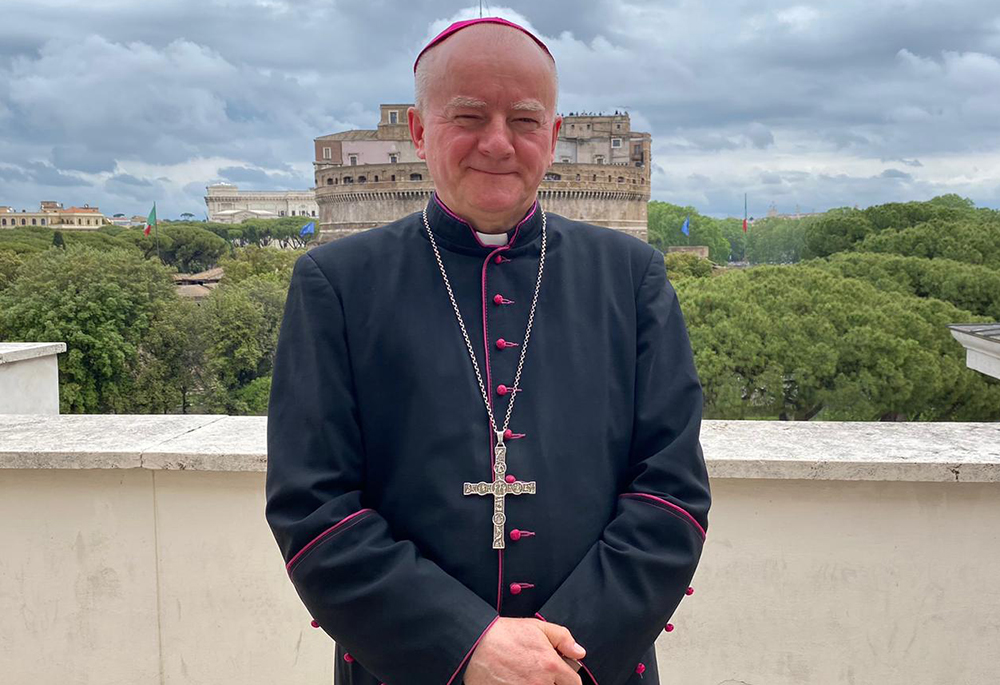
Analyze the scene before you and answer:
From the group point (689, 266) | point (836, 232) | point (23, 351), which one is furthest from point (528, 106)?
point (689, 266)

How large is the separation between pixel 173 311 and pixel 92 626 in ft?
79.0

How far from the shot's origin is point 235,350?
2523 centimetres

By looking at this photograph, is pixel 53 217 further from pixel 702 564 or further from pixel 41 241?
pixel 702 564

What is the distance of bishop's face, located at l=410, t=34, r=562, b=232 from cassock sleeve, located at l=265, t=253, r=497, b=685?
273 mm

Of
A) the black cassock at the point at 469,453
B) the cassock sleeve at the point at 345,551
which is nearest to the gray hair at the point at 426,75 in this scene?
the black cassock at the point at 469,453

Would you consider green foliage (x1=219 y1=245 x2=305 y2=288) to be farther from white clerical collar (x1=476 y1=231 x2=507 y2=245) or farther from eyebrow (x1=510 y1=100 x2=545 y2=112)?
eyebrow (x1=510 y1=100 x2=545 y2=112)

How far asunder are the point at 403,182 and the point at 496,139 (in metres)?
42.6

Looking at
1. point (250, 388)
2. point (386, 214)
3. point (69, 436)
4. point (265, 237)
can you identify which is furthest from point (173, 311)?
point (265, 237)

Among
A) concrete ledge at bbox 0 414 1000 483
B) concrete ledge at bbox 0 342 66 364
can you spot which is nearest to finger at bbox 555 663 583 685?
concrete ledge at bbox 0 414 1000 483

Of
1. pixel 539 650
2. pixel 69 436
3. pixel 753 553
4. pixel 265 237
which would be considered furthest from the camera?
pixel 265 237

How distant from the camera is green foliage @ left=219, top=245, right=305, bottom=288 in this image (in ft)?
118

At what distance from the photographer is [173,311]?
2470cm

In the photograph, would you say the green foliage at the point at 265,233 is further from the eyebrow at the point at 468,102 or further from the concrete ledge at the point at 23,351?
the eyebrow at the point at 468,102

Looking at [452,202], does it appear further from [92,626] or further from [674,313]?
[92,626]
